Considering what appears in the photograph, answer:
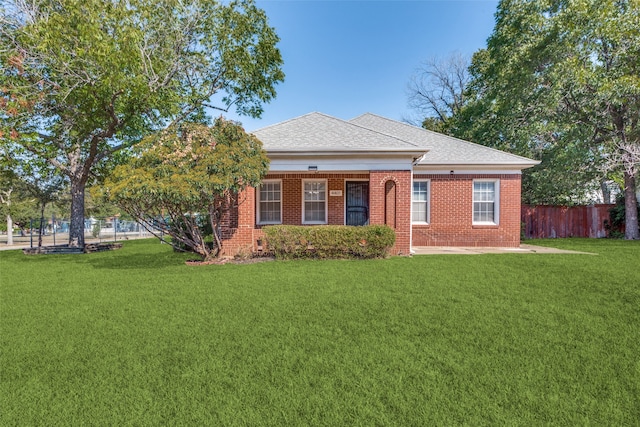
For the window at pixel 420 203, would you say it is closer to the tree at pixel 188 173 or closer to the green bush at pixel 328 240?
the green bush at pixel 328 240

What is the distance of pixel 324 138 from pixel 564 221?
15.9m

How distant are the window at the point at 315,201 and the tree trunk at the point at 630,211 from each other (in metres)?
15.7

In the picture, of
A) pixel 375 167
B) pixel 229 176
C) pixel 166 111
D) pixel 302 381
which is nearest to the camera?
pixel 302 381

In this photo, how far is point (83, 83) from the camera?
11.8 m

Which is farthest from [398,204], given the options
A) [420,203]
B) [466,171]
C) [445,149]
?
[445,149]

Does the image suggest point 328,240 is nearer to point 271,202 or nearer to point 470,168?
point 271,202

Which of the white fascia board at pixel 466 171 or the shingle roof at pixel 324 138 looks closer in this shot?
the shingle roof at pixel 324 138

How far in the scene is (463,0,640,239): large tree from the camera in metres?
14.2

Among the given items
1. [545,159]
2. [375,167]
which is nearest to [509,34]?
[545,159]

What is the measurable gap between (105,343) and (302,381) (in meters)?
2.66

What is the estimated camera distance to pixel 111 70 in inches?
442

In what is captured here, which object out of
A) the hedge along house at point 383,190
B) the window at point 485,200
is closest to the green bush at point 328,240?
the hedge along house at point 383,190

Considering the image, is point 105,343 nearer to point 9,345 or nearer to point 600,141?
point 9,345

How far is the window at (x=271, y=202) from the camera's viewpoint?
1189cm
